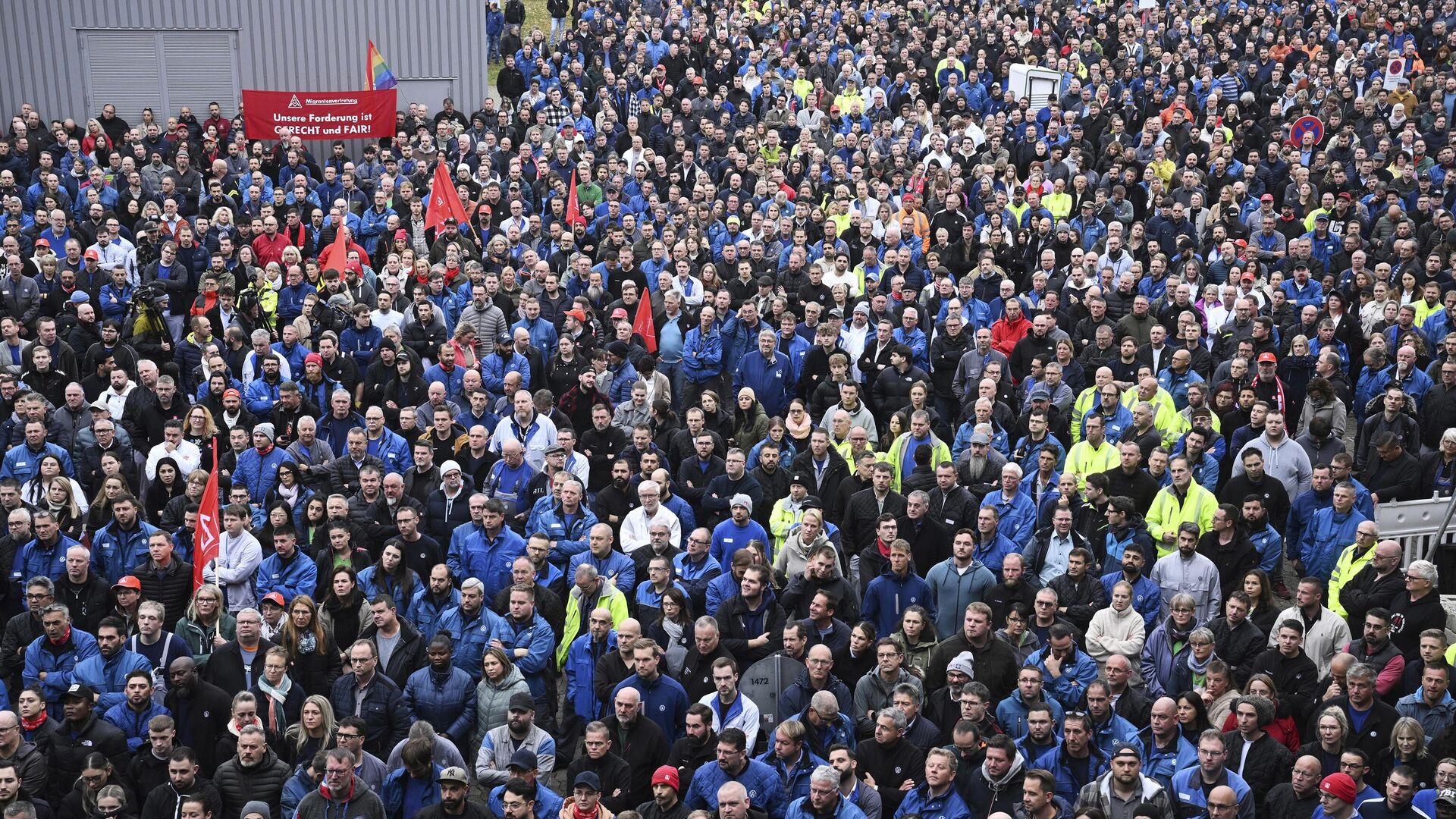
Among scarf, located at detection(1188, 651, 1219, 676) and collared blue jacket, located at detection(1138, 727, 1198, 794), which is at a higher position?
scarf, located at detection(1188, 651, 1219, 676)

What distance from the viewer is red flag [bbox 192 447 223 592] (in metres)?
11.3

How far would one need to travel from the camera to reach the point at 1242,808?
9.14 m

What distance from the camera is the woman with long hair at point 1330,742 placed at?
30.7ft

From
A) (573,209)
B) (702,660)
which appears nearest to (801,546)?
(702,660)

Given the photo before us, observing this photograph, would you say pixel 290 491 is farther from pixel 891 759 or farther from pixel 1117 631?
pixel 1117 631

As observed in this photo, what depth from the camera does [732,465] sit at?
1265cm

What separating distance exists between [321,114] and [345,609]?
13.2 m

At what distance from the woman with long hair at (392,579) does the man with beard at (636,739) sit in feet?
6.96

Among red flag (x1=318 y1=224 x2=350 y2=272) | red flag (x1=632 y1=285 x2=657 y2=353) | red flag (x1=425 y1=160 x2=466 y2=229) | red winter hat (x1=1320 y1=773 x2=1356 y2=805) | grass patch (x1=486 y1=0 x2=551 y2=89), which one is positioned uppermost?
grass patch (x1=486 y1=0 x2=551 y2=89)

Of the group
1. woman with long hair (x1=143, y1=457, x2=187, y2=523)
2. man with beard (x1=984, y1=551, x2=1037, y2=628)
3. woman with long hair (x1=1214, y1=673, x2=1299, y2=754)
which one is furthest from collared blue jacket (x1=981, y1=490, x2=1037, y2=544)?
woman with long hair (x1=143, y1=457, x2=187, y2=523)

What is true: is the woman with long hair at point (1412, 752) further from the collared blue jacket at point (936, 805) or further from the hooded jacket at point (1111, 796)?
the collared blue jacket at point (936, 805)

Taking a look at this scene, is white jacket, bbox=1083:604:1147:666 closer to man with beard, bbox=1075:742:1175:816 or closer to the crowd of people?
the crowd of people

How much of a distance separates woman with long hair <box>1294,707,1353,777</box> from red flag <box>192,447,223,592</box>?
24.4ft

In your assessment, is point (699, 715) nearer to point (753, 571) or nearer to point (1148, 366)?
point (753, 571)
